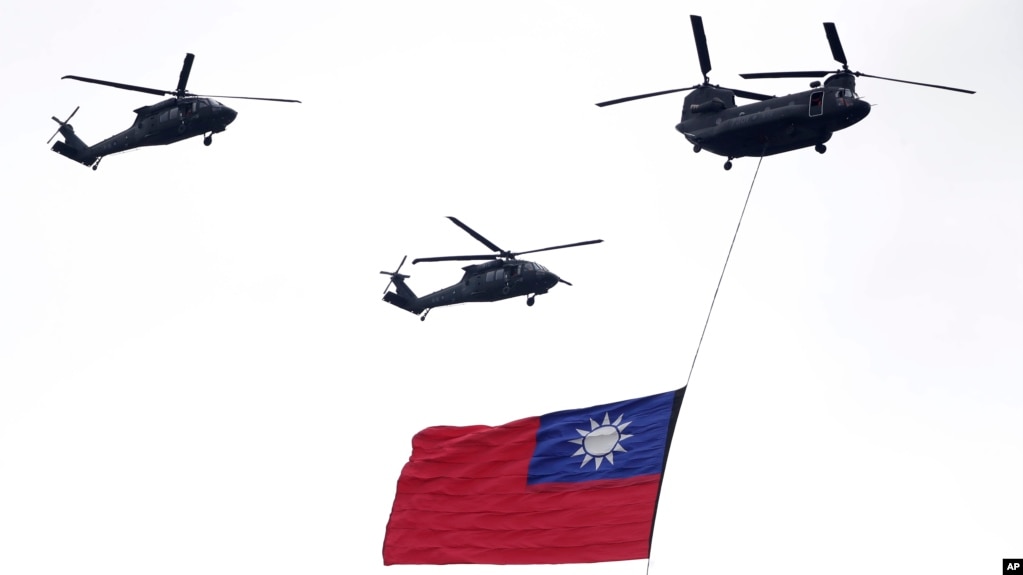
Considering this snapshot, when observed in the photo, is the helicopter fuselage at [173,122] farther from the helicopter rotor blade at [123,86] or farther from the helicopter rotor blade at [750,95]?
the helicopter rotor blade at [750,95]

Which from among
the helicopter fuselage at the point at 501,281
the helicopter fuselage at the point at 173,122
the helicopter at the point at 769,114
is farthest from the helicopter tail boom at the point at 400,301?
the helicopter at the point at 769,114

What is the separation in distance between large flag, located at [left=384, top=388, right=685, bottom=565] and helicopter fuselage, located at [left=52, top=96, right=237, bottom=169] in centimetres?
2960

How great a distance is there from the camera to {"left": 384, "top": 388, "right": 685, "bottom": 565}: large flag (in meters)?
41.8

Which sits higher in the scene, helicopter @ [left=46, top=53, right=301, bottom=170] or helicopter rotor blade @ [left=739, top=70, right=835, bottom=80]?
helicopter @ [left=46, top=53, right=301, bottom=170]

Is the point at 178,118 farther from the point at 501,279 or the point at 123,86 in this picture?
the point at 501,279

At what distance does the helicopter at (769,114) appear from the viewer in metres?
59.0

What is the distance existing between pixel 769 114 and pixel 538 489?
22034 mm

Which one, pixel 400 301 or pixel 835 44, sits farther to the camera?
pixel 400 301

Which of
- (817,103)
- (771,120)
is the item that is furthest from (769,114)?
(817,103)

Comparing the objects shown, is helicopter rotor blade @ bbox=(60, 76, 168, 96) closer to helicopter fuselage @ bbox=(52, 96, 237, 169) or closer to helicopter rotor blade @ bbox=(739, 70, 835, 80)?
helicopter fuselage @ bbox=(52, 96, 237, 169)

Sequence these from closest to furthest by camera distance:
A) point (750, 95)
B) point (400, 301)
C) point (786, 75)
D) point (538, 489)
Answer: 1. point (538, 489)
2. point (786, 75)
3. point (750, 95)
4. point (400, 301)

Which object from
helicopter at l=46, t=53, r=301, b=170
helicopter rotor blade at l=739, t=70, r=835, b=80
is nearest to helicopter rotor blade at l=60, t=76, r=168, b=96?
helicopter at l=46, t=53, r=301, b=170

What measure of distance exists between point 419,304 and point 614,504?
43221mm

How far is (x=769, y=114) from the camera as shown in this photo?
60500 millimetres
